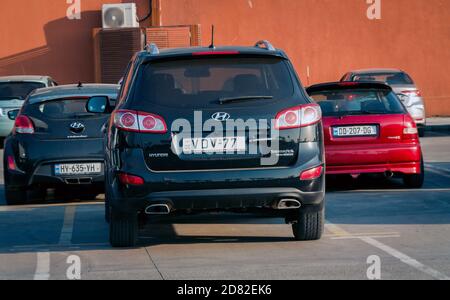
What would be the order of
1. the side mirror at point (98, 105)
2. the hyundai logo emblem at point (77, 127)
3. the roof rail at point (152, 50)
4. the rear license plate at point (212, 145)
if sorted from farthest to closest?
the hyundai logo emblem at point (77, 127), the side mirror at point (98, 105), the roof rail at point (152, 50), the rear license plate at point (212, 145)

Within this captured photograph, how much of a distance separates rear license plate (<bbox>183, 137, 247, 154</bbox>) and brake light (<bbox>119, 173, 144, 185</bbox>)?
1.39 ft

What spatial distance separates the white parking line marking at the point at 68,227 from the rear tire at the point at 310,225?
2.03m

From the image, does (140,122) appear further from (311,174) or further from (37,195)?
(37,195)

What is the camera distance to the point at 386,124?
13711 mm

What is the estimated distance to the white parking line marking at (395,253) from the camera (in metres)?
8.19

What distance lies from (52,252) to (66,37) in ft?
69.4

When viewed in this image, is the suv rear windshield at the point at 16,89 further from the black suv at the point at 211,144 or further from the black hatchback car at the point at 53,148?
the black suv at the point at 211,144

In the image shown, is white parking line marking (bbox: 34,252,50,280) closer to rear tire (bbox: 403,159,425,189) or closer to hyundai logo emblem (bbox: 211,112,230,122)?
hyundai logo emblem (bbox: 211,112,230,122)

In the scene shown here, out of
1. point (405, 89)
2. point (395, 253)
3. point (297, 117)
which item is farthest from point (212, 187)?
point (405, 89)

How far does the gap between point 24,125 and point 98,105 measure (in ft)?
8.69

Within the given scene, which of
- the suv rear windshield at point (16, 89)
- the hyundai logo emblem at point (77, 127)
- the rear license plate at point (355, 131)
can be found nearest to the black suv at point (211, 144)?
the hyundai logo emblem at point (77, 127)
